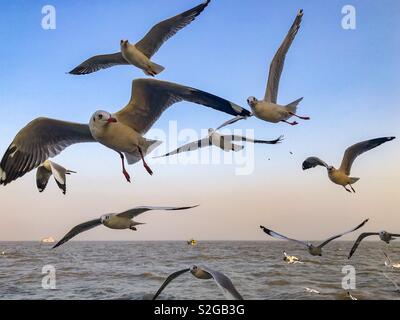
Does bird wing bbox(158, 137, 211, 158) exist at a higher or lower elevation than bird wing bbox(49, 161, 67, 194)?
higher

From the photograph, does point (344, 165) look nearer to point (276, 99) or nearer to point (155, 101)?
point (276, 99)


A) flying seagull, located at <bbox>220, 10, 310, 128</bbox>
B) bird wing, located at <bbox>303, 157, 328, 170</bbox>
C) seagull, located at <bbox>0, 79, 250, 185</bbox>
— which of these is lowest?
bird wing, located at <bbox>303, 157, 328, 170</bbox>

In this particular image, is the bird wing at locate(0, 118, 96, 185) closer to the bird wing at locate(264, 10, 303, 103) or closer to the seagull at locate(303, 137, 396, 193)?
the bird wing at locate(264, 10, 303, 103)

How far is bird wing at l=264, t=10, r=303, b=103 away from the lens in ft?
12.9

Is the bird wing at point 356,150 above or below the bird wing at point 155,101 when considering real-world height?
below

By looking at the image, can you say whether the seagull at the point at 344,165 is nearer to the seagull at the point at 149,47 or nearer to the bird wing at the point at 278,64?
the bird wing at the point at 278,64

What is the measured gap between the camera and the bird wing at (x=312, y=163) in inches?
170

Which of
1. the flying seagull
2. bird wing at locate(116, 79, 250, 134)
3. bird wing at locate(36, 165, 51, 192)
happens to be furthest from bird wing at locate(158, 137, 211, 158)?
bird wing at locate(36, 165, 51, 192)

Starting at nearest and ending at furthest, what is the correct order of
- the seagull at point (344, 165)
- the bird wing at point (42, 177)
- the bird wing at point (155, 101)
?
the bird wing at point (155, 101) → the bird wing at point (42, 177) → the seagull at point (344, 165)

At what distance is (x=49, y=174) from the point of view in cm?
420

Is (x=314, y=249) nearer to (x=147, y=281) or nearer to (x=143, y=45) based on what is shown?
(x=143, y=45)

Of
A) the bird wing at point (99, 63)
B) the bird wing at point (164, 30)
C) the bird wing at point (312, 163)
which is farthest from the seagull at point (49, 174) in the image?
the bird wing at point (312, 163)

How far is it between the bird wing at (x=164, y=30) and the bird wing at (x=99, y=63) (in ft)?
0.74

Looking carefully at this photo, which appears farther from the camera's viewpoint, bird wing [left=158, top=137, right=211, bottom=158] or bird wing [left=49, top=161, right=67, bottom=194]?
bird wing [left=158, top=137, right=211, bottom=158]
